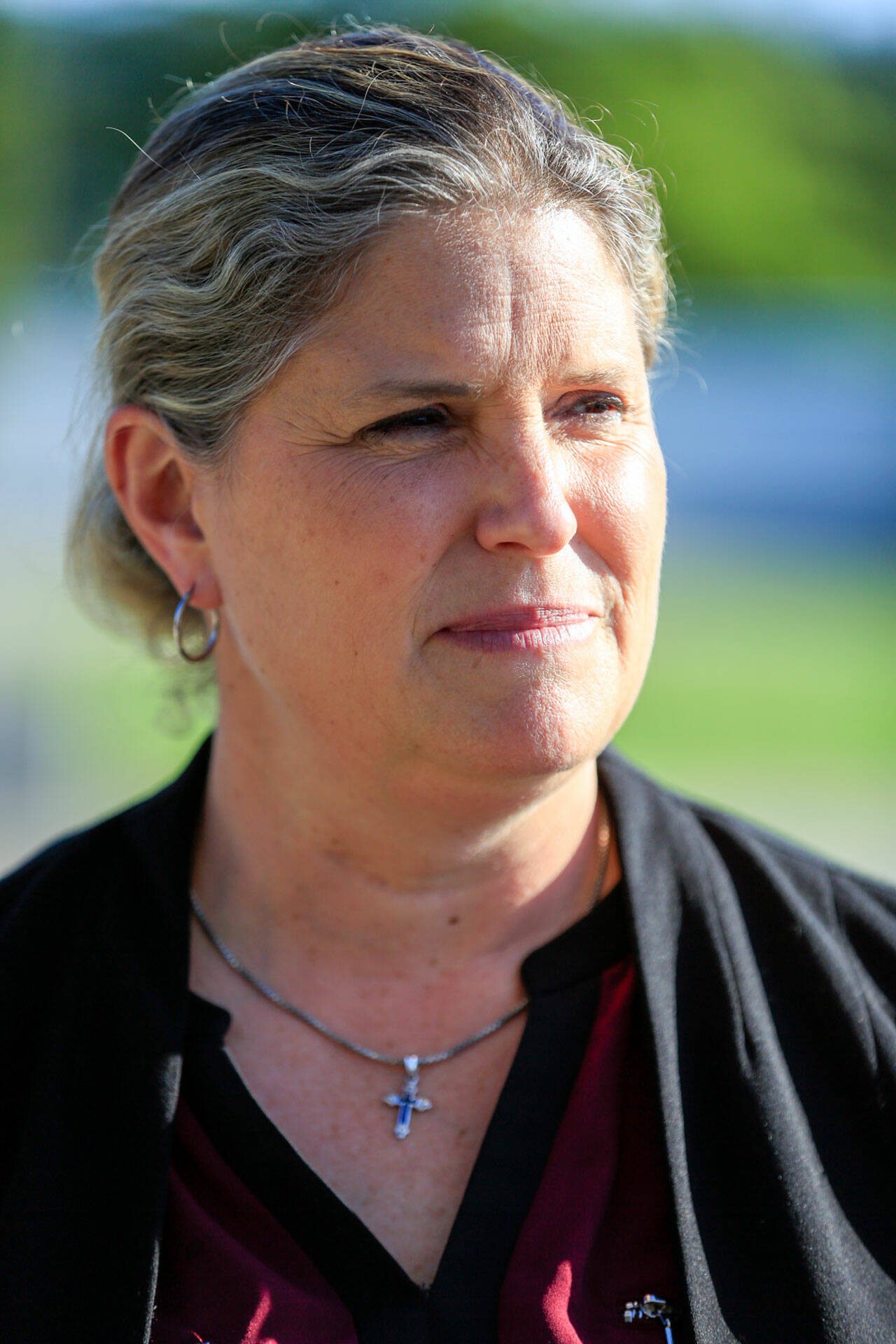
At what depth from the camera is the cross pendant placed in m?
1.82

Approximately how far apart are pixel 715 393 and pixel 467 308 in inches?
859

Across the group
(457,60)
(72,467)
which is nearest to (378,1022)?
(72,467)

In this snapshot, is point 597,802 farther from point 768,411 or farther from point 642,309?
point 768,411

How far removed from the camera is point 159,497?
2.11m

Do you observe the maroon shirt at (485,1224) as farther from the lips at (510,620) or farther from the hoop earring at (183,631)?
the hoop earring at (183,631)

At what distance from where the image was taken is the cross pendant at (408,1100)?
1.82 m

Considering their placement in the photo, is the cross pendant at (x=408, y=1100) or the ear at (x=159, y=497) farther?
the ear at (x=159, y=497)

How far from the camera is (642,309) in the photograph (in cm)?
205

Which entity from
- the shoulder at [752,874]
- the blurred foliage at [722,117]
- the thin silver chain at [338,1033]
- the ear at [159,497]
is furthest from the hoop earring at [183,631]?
the blurred foliage at [722,117]

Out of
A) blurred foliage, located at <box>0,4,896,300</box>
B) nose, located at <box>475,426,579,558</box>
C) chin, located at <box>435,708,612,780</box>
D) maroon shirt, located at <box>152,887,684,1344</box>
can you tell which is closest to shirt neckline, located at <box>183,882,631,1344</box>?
maroon shirt, located at <box>152,887,684,1344</box>

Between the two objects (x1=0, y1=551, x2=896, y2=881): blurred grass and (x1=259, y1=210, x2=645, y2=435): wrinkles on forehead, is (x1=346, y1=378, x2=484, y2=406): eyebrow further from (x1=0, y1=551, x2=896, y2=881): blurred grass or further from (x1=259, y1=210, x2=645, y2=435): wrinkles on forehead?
(x1=0, y1=551, x2=896, y2=881): blurred grass

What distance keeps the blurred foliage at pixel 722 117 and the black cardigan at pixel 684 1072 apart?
A: 11.7m

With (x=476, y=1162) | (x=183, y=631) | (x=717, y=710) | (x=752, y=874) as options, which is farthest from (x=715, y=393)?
(x=476, y=1162)

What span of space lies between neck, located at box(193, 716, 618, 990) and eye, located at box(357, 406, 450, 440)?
468 mm
